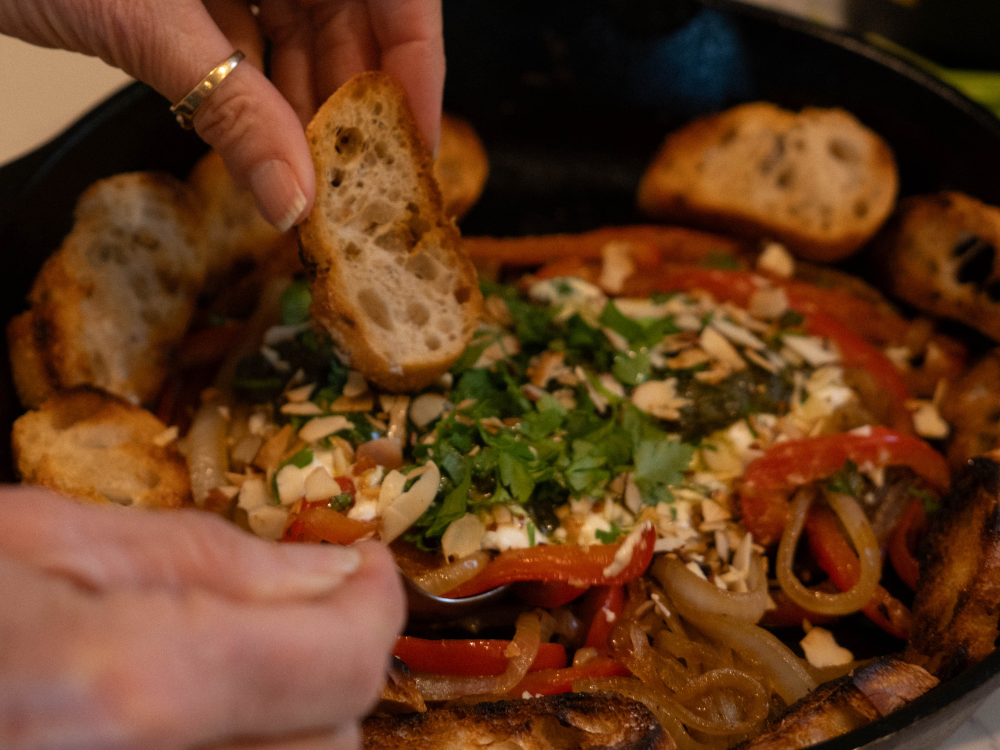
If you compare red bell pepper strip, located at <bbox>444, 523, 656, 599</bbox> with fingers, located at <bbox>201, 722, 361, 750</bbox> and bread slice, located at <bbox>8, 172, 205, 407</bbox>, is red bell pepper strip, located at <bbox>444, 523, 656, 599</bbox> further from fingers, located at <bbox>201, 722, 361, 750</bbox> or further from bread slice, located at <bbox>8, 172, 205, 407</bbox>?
bread slice, located at <bbox>8, 172, 205, 407</bbox>

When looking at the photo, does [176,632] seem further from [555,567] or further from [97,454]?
[97,454]

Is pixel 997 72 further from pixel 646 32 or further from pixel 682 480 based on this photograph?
pixel 682 480

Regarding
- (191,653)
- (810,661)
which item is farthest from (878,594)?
(191,653)

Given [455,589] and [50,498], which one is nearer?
[50,498]

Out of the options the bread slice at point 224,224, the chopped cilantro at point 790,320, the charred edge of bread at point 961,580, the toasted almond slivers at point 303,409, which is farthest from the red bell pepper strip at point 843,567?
the bread slice at point 224,224

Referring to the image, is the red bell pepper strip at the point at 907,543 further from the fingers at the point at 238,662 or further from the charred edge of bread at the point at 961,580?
the fingers at the point at 238,662

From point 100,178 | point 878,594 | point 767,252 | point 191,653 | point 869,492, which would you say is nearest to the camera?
point 191,653

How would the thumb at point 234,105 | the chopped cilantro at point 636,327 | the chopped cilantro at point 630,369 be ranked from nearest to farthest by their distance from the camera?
the thumb at point 234,105, the chopped cilantro at point 630,369, the chopped cilantro at point 636,327
